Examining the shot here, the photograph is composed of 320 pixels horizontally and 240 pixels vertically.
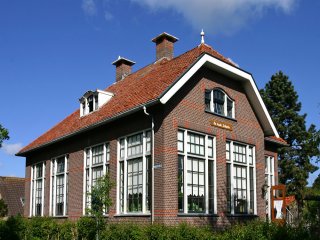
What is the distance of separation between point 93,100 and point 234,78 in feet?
26.2

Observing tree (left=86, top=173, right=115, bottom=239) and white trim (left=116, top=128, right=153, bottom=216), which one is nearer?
tree (left=86, top=173, right=115, bottom=239)

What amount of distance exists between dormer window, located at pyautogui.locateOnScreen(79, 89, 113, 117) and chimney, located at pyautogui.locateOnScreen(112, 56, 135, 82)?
5669mm

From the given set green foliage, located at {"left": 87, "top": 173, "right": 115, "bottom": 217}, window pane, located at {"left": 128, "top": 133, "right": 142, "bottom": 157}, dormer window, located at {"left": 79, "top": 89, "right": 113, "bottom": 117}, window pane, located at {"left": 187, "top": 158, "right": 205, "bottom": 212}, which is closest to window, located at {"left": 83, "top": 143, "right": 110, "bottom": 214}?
window pane, located at {"left": 128, "top": 133, "right": 142, "bottom": 157}

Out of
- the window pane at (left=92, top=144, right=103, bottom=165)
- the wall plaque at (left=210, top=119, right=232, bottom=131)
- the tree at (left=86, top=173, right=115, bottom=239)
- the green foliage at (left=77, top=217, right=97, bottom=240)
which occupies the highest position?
the wall plaque at (left=210, top=119, right=232, bottom=131)

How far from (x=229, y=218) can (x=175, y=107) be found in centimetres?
582

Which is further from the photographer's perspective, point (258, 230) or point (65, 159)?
point (65, 159)

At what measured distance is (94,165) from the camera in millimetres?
22328

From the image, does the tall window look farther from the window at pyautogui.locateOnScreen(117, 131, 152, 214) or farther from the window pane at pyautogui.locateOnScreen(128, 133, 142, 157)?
the window pane at pyautogui.locateOnScreen(128, 133, 142, 157)

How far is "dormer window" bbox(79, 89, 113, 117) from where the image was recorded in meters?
24.2

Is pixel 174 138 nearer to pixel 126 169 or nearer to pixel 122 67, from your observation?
pixel 126 169

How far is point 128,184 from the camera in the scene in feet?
64.8

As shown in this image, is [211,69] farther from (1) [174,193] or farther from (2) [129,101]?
(1) [174,193]

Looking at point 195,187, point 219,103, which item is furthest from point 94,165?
point 219,103

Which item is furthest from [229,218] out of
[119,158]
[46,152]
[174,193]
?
[46,152]
